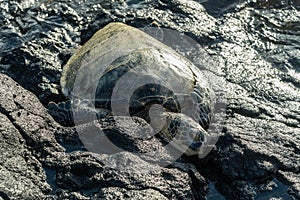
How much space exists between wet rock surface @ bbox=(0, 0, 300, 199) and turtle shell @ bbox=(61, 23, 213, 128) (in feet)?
1.16

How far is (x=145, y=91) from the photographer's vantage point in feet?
15.9

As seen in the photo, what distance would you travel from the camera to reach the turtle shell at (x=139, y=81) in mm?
4832

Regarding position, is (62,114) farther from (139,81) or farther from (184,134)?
(184,134)

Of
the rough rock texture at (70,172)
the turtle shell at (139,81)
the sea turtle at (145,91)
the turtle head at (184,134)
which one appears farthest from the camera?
the turtle shell at (139,81)

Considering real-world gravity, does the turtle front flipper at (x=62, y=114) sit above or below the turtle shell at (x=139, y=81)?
below

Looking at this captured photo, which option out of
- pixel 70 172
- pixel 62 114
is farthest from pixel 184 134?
pixel 62 114

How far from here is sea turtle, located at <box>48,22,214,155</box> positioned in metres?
4.70

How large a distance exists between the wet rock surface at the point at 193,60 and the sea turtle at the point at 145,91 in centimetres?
33

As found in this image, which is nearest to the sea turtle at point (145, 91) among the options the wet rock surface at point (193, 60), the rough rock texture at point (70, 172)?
the wet rock surface at point (193, 60)

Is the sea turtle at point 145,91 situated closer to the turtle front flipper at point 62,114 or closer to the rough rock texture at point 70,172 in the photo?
the turtle front flipper at point 62,114

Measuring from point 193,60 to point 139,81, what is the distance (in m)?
1.53

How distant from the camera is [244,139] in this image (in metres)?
4.52

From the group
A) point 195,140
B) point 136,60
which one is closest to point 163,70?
point 136,60

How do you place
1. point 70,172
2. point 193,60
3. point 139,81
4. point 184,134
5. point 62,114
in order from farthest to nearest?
1. point 193,60
2. point 139,81
3. point 62,114
4. point 184,134
5. point 70,172
